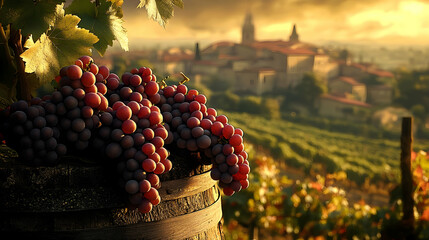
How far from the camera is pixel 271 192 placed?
5.36 m

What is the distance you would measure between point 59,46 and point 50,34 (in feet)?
0.13

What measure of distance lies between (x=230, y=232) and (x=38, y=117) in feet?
14.7

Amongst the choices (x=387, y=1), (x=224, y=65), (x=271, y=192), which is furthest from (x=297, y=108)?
(x=271, y=192)

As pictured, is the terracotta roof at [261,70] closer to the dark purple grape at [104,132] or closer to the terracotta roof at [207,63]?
the terracotta roof at [207,63]

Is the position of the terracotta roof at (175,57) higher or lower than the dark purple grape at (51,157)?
lower

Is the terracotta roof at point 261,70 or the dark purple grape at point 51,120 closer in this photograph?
the dark purple grape at point 51,120

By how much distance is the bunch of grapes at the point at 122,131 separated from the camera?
104 cm

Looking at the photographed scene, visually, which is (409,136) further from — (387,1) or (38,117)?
(387,1)

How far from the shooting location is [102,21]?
4.78 ft

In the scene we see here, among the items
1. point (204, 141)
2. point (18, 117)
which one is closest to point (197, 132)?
point (204, 141)

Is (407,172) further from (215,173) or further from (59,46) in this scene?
(59,46)

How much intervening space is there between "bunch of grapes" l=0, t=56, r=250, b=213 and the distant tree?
44463 mm

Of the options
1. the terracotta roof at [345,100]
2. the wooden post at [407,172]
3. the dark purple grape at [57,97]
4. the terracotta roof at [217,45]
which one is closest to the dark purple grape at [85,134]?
the dark purple grape at [57,97]

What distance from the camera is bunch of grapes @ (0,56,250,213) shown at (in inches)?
41.1
